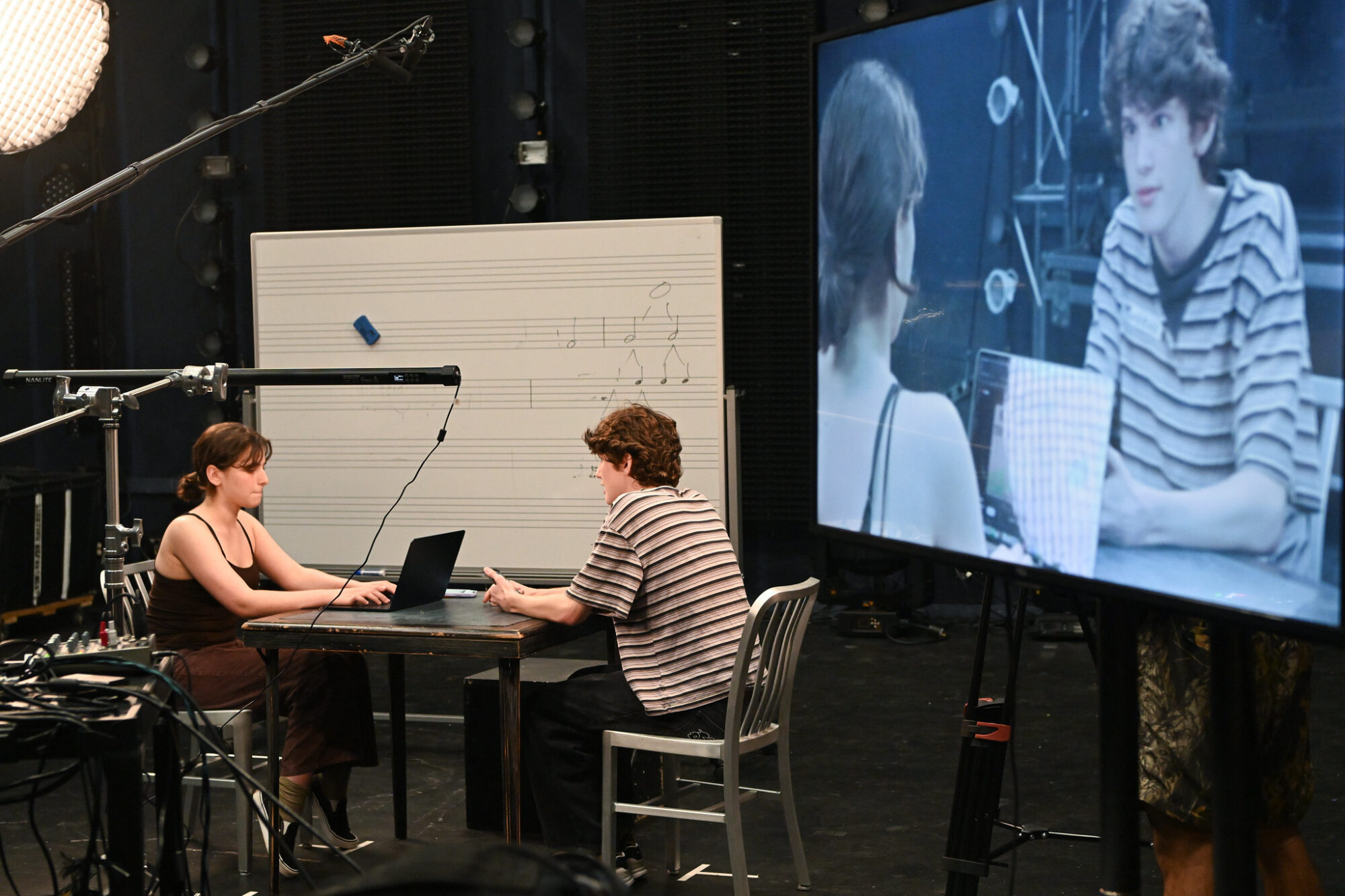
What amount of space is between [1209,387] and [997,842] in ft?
7.71

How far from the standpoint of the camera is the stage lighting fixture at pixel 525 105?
6496 millimetres

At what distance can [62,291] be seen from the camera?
7105mm

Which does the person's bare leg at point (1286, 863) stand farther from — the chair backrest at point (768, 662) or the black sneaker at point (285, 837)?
the black sneaker at point (285, 837)

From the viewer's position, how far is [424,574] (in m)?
3.26

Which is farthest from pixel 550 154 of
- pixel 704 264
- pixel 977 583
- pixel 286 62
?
pixel 977 583

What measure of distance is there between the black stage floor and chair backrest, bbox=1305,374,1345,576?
2.07 m

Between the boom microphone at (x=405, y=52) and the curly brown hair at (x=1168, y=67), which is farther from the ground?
the boom microphone at (x=405, y=52)

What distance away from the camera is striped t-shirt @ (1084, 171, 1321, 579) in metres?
1.25

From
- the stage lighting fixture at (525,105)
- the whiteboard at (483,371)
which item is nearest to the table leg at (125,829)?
the whiteboard at (483,371)

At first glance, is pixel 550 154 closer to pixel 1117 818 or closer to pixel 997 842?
pixel 997 842

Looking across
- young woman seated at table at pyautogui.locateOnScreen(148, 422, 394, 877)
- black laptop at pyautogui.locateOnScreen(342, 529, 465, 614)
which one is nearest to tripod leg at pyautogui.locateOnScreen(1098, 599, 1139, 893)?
black laptop at pyautogui.locateOnScreen(342, 529, 465, 614)

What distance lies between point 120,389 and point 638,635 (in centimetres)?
127

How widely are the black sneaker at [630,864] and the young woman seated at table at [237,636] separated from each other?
728 millimetres

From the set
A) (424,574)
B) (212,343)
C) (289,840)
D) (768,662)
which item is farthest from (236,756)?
(212,343)
